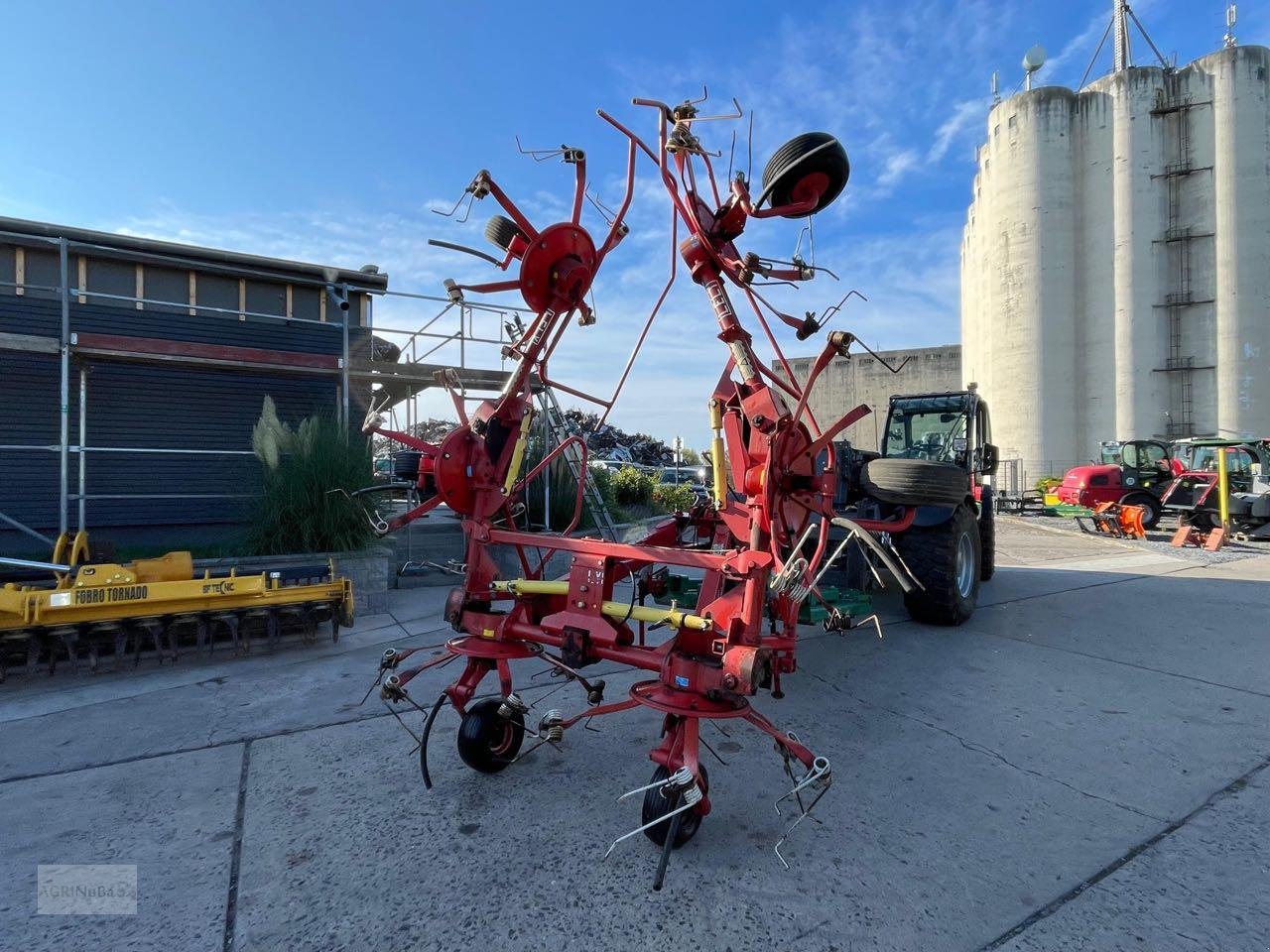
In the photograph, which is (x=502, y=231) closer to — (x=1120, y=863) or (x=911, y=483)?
(x=911, y=483)

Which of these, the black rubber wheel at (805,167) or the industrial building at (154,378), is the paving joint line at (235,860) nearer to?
the black rubber wheel at (805,167)

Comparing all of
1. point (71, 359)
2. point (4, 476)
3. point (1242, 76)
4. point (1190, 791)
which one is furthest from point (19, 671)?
point (1242, 76)

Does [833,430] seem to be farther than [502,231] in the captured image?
No

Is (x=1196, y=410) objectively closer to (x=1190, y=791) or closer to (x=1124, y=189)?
(x=1124, y=189)

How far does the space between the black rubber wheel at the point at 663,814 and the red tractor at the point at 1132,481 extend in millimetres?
17569

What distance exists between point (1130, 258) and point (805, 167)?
31.7 meters

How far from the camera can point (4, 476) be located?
856cm

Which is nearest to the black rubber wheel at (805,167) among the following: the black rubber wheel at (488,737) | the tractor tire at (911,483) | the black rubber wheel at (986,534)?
the tractor tire at (911,483)

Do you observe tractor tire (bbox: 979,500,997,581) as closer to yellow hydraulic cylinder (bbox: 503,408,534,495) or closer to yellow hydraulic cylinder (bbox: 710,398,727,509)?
yellow hydraulic cylinder (bbox: 710,398,727,509)

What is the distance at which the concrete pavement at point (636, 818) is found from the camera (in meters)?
2.34

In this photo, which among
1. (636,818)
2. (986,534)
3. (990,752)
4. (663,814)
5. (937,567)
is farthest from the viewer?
(986,534)

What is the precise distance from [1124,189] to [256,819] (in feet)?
114

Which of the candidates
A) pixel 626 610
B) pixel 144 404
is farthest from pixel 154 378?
pixel 626 610

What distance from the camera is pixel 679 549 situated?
11.1 feet
